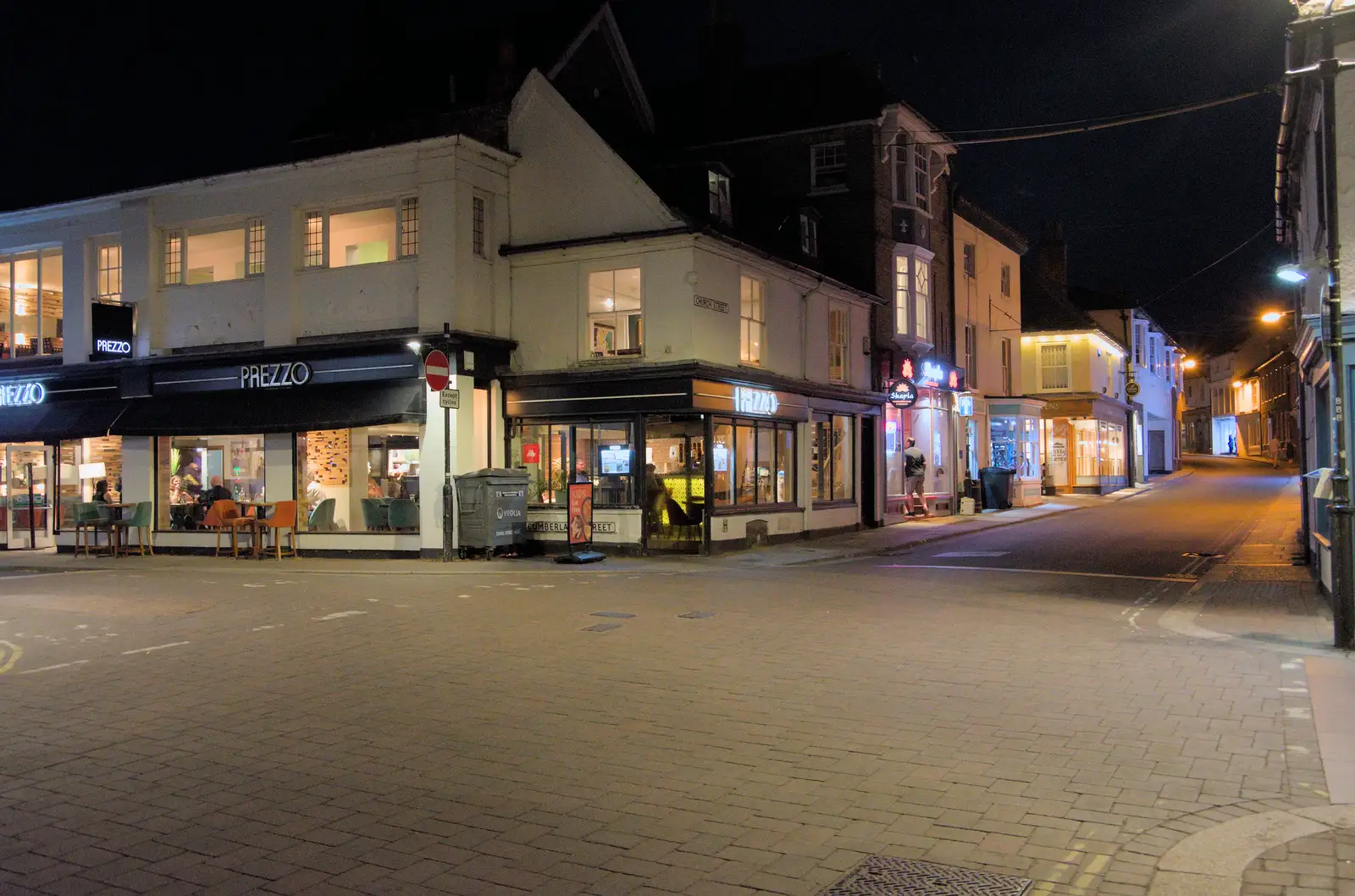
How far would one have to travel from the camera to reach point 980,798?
5781mm

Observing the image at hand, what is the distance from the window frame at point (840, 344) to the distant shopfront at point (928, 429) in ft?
6.46

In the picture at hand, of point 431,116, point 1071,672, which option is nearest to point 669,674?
point 1071,672

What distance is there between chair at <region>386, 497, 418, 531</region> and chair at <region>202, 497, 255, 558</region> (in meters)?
2.85

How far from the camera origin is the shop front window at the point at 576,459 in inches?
839

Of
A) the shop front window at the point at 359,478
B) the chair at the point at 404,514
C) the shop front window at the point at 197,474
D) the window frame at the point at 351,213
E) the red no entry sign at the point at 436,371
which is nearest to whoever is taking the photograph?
the red no entry sign at the point at 436,371

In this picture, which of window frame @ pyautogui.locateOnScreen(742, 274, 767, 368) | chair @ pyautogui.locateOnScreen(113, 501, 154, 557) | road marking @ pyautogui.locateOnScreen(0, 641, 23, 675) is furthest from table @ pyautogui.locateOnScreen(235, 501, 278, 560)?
window frame @ pyautogui.locateOnScreen(742, 274, 767, 368)

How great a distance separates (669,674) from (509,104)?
16.2 m

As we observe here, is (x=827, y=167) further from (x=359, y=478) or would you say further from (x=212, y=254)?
(x=212, y=254)

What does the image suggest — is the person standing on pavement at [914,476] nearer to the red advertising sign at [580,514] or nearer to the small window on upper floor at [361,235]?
the red advertising sign at [580,514]

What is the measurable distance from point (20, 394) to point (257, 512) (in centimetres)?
834

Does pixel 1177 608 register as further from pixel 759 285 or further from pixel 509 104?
pixel 509 104

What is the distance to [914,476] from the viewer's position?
3062 centimetres

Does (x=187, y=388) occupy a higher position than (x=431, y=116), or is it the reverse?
(x=431, y=116)

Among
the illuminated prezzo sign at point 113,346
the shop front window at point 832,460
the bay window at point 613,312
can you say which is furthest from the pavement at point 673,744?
the shop front window at point 832,460
